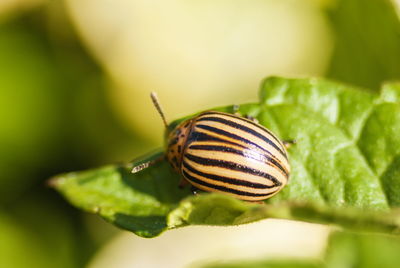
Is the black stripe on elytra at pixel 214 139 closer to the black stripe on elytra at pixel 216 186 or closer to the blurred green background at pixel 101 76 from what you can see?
the black stripe on elytra at pixel 216 186

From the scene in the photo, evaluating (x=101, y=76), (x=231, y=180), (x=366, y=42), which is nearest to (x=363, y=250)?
(x=231, y=180)

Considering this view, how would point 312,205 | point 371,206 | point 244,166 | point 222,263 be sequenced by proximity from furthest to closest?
point 222,263 < point 244,166 < point 371,206 < point 312,205

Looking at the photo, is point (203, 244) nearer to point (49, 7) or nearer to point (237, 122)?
point (237, 122)

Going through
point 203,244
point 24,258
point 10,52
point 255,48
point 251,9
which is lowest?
point 203,244

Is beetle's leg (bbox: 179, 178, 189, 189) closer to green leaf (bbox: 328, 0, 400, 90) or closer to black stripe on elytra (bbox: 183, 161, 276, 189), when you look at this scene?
black stripe on elytra (bbox: 183, 161, 276, 189)

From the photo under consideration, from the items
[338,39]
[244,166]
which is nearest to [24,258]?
[244,166]

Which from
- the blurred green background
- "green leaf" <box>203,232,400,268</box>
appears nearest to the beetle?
"green leaf" <box>203,232,400,268</box>
